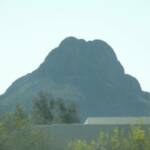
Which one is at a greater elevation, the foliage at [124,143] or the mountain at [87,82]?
the foliage at [124,143]

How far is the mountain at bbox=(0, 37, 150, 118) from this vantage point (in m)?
102

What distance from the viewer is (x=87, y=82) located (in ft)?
380

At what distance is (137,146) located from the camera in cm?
1517

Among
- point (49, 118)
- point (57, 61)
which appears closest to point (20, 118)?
point (49, 118)

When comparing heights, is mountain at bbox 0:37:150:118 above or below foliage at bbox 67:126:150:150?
below

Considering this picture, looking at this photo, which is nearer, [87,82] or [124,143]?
[124,143]

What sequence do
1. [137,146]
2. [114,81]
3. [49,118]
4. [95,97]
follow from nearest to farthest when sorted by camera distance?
[137,146], [49,118], [95,97], [114,81]

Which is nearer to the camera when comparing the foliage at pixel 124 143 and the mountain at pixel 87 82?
the foliage at pixel 124 143

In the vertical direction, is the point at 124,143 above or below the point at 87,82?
above

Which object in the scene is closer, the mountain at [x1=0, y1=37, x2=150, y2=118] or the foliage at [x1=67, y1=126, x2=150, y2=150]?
the foliage at [x1=67, y1=126, x2=150, y2=150]

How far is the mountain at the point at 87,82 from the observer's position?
102m

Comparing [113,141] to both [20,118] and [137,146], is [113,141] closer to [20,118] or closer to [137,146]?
[137,146]

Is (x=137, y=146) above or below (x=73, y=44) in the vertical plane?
above

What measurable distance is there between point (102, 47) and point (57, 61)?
11363 millimetres
